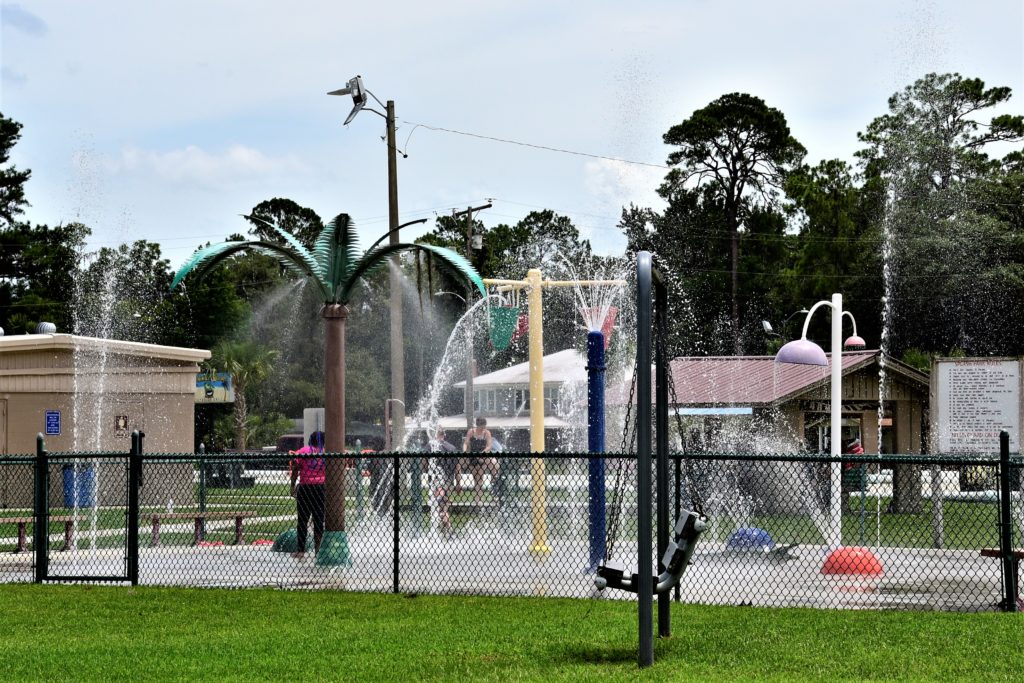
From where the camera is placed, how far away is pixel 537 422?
16547mm

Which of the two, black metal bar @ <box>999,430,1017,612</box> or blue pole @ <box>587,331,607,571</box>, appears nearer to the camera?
black metal bar @ <box>999,430,1017,612</box>

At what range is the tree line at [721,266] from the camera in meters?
52.6

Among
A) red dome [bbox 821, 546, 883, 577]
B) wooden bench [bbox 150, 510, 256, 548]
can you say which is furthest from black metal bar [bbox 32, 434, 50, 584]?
red dome [bbox 821, 546, 883, 577]

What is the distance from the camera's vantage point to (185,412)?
29328 mm

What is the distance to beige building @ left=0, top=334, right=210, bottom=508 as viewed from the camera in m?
27.3

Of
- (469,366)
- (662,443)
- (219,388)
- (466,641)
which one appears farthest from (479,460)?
(219,388)

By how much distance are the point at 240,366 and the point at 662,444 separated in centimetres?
5646

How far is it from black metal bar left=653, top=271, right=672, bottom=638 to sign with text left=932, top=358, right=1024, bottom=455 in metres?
7.05

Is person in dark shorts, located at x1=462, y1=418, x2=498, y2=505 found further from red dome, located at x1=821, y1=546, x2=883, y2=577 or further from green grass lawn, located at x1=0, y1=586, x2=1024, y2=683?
green grass lawn, located at x1=0, y1=586, x2=1024, y2=683

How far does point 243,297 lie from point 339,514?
195 feet

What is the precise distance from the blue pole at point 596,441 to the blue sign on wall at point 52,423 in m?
16.1

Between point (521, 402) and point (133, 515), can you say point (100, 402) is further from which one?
point (521, 402)

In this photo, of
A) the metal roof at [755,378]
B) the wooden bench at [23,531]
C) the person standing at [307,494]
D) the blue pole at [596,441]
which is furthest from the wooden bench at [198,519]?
the metal roof at [755,378]

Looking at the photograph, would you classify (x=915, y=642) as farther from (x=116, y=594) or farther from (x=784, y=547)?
(x=116, y=594)
